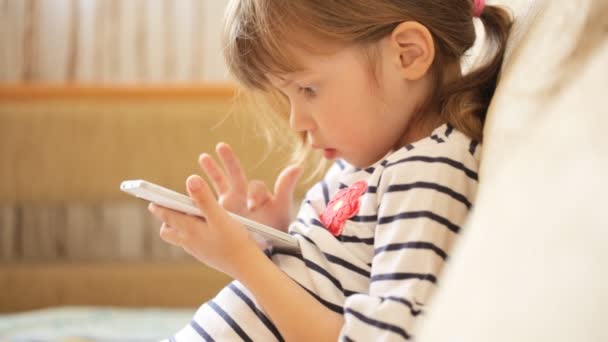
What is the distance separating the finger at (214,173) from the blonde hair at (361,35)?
13 cm

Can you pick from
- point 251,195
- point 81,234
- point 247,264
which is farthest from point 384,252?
point 81,234

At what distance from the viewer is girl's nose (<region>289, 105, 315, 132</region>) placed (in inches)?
37.2

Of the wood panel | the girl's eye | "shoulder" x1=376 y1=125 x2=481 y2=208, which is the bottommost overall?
the wood panel

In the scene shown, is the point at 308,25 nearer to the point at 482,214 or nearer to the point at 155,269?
the point at 482,214

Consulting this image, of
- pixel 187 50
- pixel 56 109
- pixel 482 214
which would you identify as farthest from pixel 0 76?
pixel 482 214

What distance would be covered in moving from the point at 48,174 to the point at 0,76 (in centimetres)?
40

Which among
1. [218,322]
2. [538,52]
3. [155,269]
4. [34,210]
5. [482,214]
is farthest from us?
[34,210]

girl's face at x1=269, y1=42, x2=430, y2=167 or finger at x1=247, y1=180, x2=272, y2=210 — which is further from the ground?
girl's face at x1=269, y1=42, x2=430, y2=167

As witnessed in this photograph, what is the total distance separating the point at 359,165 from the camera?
99 cm

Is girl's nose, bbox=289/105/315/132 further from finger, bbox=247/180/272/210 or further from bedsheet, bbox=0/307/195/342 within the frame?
bedsheet, bbox=0/307/195/342

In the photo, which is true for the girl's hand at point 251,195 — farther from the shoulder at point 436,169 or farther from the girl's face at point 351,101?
A: the shoulder at point 436,169

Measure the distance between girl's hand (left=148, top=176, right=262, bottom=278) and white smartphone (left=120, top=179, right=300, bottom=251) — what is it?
1 cm

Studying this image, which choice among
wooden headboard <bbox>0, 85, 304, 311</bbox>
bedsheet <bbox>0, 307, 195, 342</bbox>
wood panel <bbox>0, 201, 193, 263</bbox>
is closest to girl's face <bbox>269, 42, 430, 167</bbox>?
bedsheet <bbox>0, 307, 195, 342</bbox>

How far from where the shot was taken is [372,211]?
851 mm
